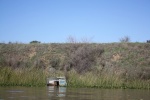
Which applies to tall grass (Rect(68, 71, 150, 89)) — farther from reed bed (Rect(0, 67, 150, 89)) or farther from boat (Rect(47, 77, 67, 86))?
boat (Rect(47, 77, 67, 86))

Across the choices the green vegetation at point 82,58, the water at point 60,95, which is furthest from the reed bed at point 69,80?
the green vegetation at point 82,58

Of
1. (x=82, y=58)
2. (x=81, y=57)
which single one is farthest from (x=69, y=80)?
(x=81, y=57)

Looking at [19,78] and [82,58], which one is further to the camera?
[82,58]

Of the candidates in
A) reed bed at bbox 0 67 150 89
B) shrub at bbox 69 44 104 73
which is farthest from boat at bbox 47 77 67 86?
shrub at bbox 69 44 104 73

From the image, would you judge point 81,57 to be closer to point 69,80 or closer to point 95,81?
point 69,80

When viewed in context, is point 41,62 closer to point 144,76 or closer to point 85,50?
point 85,50

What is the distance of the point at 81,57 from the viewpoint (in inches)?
1896

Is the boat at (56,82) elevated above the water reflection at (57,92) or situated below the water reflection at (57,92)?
above

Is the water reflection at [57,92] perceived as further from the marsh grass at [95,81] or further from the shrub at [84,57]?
the shrub at [84,57]

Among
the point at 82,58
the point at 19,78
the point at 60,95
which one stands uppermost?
the point at 82,58

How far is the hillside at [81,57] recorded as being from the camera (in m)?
45.8

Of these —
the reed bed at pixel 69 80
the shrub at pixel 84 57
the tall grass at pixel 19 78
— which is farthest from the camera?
the shrub at pixel 84 57

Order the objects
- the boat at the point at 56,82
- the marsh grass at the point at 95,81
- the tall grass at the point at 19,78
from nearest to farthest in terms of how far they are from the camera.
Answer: the tall grass at the point at 19,78
the marsh grass at the point at 95,81
the boat at the point at 56,82

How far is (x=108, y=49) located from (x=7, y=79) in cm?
3001
